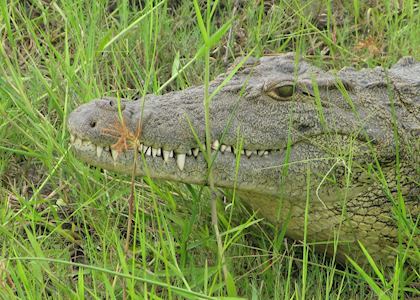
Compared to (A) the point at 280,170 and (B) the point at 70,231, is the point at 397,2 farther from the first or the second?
(B) the point at 70,231

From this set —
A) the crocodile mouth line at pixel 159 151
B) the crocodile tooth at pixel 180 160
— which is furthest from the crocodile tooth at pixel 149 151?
the crocodile tooth at pixel 180 160

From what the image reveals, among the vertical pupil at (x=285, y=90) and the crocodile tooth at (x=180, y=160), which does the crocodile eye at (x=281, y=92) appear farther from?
the crocodile tooth at (x=180, y=160)

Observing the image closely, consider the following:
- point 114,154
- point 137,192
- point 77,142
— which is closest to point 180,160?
point 114,154

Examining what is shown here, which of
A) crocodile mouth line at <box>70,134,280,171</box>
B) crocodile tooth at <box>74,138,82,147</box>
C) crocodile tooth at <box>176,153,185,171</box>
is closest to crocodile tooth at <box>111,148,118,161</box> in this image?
crocodile mouth line at <box>70,134,280,171</box>

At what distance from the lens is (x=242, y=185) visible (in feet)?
9.98

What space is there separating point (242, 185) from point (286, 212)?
284mm

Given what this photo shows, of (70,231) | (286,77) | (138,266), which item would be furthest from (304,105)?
(70,231)

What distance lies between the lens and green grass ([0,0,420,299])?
2.76 m

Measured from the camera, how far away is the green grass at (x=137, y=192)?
2762mm

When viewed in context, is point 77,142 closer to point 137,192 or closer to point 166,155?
point 166,155

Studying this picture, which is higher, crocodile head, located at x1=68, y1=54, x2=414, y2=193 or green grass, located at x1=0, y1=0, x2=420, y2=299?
crocodile head, located at x1=68, y1=54, x2=414, y2=193

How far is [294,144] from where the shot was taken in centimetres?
314

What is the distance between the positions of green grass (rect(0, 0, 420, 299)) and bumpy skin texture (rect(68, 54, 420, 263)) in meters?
0.12

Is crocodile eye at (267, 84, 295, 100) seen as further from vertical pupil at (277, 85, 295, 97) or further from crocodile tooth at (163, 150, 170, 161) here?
crocodile tooth at (163, 150, 170, 161)
